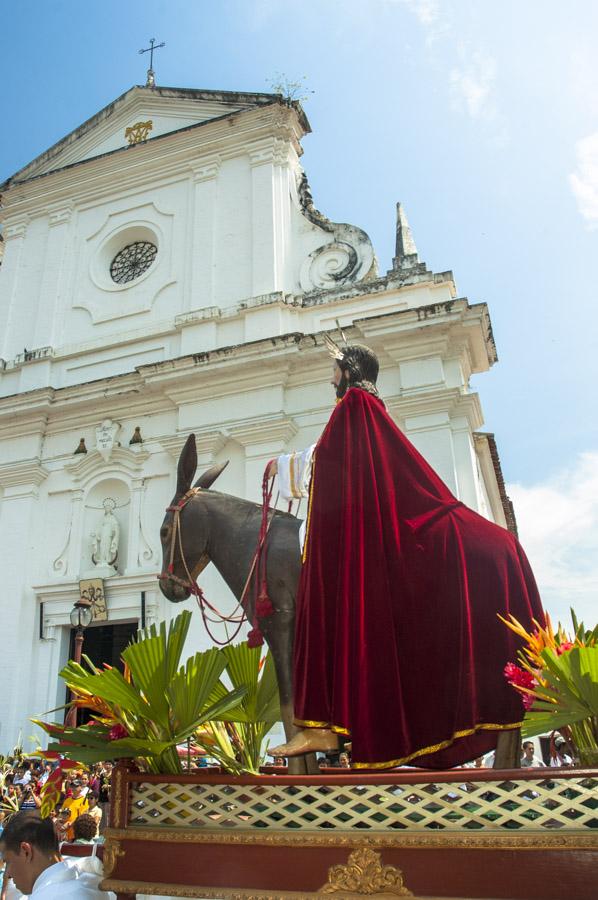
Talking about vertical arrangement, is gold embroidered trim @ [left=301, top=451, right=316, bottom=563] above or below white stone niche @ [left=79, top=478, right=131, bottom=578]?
below

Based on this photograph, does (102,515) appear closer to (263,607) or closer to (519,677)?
(263,607)

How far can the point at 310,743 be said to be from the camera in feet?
8.39

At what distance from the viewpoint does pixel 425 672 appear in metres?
2.55

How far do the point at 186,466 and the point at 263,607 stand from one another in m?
0.90

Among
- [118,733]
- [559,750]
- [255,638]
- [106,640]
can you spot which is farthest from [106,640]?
[118,733]

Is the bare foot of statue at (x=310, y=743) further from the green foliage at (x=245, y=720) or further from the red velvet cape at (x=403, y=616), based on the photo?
the green foliage at (x=245, y=720)

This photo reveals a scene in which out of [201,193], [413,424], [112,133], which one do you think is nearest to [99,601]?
[413,424]

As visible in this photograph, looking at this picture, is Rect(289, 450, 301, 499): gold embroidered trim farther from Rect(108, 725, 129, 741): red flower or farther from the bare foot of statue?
Rect(108, 725, 129, 741): red flower

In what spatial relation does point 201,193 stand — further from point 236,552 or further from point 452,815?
point 452,815

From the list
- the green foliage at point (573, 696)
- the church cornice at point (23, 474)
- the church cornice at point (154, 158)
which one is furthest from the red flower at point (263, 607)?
the church cornice at point (154, 158)

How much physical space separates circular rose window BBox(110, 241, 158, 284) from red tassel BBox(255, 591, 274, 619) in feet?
42.7

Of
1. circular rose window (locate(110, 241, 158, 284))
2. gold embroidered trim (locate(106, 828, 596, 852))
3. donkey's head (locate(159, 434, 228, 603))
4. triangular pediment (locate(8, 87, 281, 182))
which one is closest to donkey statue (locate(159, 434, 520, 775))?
donkey's head (locate(159, 434, 228, 603))

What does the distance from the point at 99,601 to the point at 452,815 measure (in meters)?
10.5

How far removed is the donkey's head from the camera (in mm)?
3535
